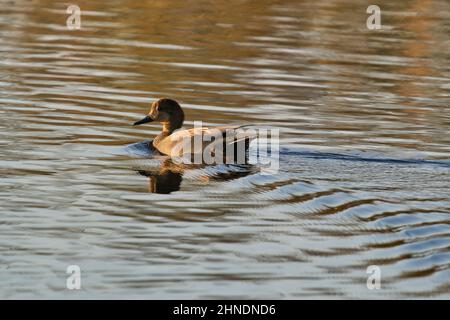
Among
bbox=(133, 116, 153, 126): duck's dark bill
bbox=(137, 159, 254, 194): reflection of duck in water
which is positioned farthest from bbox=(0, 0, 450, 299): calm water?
bbox=(133, 116, 153, 126): duck's dark bill

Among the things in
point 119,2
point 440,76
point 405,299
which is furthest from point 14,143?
point 119,2

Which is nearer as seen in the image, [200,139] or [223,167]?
[223,167]

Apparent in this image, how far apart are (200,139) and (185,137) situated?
34cm

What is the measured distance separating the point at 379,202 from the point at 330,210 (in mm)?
509

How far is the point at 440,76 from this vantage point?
1906cm

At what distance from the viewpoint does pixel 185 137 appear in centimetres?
1367

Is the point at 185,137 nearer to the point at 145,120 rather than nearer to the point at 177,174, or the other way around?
the point at 177,174

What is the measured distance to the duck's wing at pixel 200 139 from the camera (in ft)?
42.9

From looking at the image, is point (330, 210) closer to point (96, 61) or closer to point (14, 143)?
point (14, 143)

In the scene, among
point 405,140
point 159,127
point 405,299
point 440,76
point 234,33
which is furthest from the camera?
point 234,33

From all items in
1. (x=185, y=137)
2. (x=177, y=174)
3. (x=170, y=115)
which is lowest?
(x=177, y=174)

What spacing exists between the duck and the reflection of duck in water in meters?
0.29

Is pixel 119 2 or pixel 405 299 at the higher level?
pixel 119 2

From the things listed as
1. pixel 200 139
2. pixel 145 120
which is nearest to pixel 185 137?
pixel 200 139
